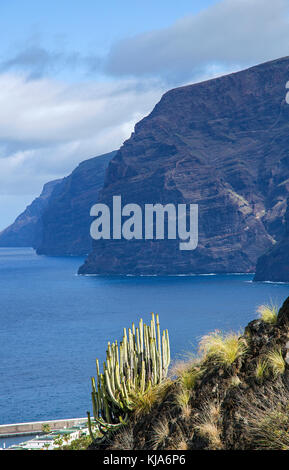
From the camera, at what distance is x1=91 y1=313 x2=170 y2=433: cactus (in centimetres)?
1532

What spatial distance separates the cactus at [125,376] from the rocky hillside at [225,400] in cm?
34

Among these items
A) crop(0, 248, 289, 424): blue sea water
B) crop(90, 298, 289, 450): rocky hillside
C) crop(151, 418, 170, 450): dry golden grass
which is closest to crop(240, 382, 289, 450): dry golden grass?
crop(90, 298, 289, 450): rocky hillside

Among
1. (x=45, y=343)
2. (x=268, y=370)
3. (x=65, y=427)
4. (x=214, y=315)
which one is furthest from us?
(x=214, y=315)

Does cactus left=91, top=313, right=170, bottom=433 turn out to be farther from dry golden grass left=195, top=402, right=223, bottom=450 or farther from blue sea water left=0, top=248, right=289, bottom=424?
blue sea water left=0, top=248, right=289, bottom=424

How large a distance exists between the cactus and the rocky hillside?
1.13ft

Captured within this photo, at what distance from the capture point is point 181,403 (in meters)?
14.3

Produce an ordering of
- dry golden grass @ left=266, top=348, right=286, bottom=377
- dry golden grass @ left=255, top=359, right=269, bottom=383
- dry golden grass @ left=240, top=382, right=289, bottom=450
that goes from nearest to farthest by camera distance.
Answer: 1. dry golden grass @ left=240, top=382, right=289, bottom=450
2. dry golden grass @ left=266, top=348, right=286, bottom=377
3. dry golden grass @ left=255, top=359, right=269, bottom=383

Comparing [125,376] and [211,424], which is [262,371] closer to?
[211,424]

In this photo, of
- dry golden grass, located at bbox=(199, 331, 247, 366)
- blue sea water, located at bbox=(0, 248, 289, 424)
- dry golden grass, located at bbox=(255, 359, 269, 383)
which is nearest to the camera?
dry golden grass, located at bbox=(255, 359, 269, 383)

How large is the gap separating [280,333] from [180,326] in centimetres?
11936

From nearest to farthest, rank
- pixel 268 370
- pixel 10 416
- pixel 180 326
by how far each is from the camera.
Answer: pixel 268 370, pixel 10 416, pixel 180 326
